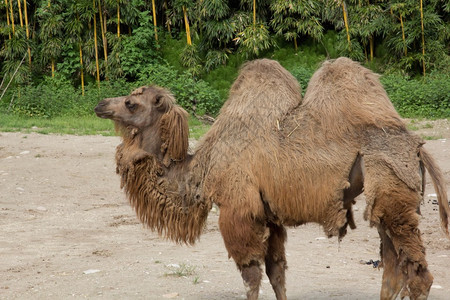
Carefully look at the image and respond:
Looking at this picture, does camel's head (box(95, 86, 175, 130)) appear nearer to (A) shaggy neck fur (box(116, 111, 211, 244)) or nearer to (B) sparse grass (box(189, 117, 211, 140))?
(A) shaggy neck fur (box(116, 111, 211, 244))

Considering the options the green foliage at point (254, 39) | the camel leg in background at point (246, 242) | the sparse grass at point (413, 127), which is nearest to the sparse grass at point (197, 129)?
the green foliage at point (254, 39)

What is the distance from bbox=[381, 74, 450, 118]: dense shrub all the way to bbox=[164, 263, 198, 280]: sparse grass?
10863 millimetres

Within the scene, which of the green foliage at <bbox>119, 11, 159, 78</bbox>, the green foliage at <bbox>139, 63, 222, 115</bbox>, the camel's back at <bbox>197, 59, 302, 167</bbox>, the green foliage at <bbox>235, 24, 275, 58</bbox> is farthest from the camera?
the green foliage at <bbox>119, 11, 159, 78</bbox>

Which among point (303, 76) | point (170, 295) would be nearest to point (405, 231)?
point (170, 295)

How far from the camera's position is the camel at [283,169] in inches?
205

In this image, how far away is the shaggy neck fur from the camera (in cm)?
572

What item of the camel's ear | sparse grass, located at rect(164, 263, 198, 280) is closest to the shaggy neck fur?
the camel's ear

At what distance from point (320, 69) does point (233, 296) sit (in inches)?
83.5

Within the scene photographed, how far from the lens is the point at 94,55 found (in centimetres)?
2086

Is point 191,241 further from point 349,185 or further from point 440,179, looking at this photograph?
point 440,179

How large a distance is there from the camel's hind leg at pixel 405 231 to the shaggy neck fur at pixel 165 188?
1.42m

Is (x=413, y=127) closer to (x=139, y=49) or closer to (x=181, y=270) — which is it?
(x=139, y=49)

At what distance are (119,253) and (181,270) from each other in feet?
4.19

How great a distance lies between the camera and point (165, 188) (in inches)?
227
